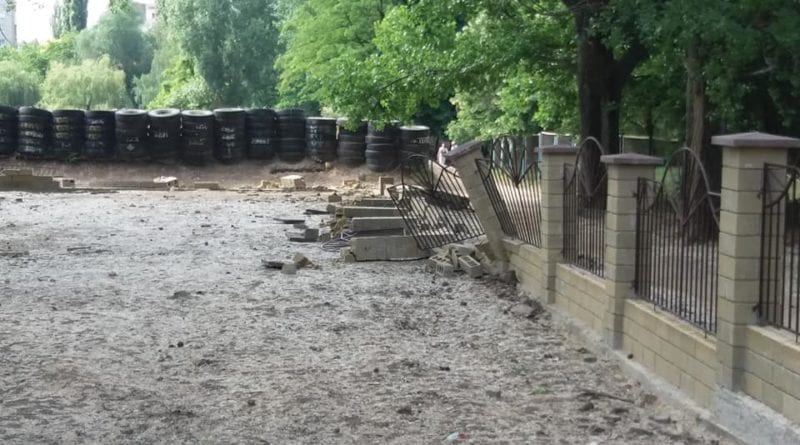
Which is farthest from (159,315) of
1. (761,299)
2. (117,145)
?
(117,145)

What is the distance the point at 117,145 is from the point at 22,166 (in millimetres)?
2839

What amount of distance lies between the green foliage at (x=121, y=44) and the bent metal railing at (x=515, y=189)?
6548cm

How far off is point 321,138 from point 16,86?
4449cm

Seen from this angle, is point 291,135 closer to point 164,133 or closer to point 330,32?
point 164,133

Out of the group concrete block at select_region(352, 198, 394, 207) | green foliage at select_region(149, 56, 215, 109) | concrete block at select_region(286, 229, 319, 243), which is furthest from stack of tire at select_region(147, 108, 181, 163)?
green foliage at select_region(149, 56, 215, 109)

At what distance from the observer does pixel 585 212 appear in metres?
9.46

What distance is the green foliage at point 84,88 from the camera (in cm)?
6369

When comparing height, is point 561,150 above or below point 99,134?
above

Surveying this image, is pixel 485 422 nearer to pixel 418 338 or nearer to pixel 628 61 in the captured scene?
pixel 418 338

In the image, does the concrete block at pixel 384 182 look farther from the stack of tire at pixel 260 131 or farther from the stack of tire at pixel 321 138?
the stack of tire at pixel 260 131

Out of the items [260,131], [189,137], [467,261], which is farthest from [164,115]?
[467,261]

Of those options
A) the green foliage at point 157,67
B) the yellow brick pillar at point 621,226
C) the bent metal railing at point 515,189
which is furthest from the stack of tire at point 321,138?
the green foliage at point 157,67

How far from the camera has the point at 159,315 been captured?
10469 millimetres

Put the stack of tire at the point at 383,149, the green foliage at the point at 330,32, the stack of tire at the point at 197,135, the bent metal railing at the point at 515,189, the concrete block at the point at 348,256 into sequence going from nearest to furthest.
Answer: the bent metal railing at the point at 515,189
the concrete block at the point at 348,256
the stack of tire at the point at 383,149
the stack of tire at the point at 197,135
the green foliage at the point at 330,32
